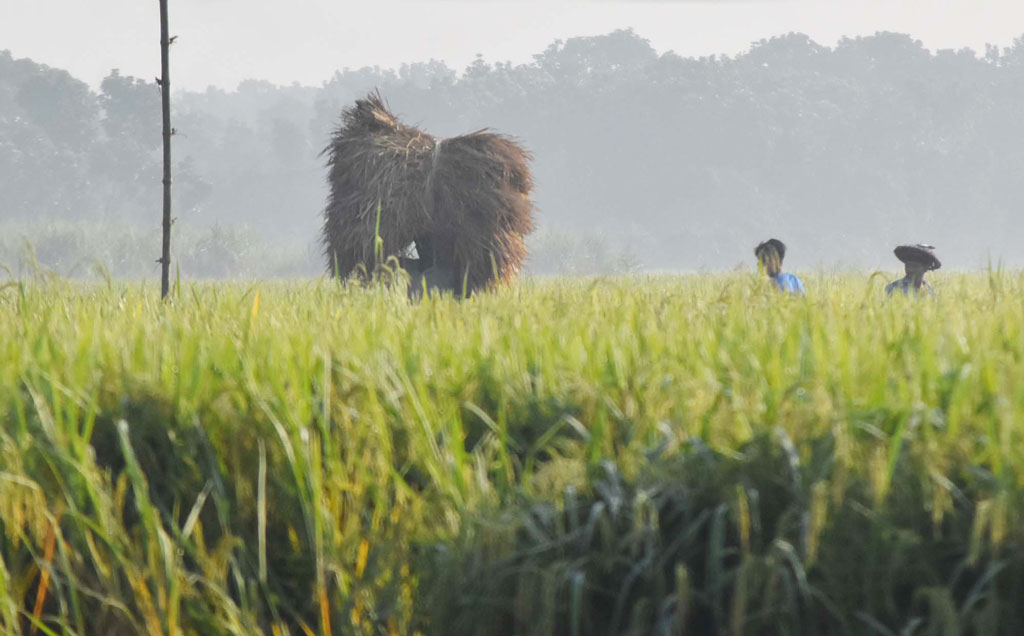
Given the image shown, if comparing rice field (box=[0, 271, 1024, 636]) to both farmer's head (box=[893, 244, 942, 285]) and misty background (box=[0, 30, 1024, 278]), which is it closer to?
farmer's head (box=[893, 244, 942, 285])

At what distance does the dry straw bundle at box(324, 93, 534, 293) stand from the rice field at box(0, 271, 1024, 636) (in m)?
5.15

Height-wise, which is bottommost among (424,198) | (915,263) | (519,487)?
(519,487)

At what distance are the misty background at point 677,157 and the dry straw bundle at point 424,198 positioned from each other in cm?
4163

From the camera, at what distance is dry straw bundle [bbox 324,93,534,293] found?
8.16 m

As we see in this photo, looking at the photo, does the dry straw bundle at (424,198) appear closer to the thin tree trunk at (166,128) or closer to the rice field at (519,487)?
the thin tree trunk at (166,128)

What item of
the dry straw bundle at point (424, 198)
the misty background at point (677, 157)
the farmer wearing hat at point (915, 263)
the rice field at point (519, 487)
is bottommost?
the rice field at point (519, 487)

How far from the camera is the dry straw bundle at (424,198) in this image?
26.8 ft

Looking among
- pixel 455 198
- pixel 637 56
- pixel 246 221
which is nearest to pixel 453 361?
pixel 455 198

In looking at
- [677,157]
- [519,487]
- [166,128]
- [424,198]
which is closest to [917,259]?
[424,198]

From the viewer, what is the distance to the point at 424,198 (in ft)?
26.8

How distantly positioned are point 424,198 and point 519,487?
592 centimetres

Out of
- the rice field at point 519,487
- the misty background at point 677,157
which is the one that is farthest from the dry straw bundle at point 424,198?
the misty background at point 677,157

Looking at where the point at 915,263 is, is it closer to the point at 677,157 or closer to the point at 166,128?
the point at 166,128

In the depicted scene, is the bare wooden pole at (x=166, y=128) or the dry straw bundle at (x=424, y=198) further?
the dry straw bundle at (x=424, y=198)
